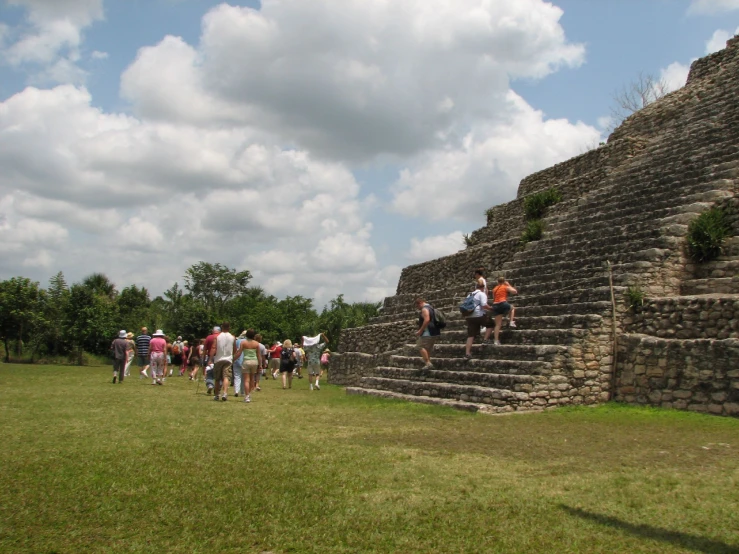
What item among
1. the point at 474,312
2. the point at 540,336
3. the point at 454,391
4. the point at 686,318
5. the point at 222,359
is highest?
the point at 474,312

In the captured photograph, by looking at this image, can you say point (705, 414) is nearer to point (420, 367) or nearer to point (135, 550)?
point (420, 367)

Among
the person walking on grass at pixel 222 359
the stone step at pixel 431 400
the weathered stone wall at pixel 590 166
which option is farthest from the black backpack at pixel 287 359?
the weathered stone wall at pixel 590 166

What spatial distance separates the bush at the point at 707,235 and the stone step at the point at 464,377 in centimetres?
399

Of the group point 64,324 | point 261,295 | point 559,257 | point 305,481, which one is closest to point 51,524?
point 305,481

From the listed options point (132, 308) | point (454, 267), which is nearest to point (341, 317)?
point (132, 308)

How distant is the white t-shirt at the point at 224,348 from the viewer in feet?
42.8

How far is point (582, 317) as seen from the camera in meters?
11.0

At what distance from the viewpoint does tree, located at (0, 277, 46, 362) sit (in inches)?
1366

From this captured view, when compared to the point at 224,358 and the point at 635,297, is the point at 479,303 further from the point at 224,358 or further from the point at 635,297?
the point at 224,358

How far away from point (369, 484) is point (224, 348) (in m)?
8.06

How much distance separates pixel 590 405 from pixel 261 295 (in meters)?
52.4

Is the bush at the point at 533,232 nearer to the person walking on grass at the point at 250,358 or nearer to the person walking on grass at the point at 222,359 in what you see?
the person walking on grass at the point at 250,358

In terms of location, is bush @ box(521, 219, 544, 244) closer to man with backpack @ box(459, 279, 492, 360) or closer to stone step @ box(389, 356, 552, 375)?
man with backpack @ box(459, 279, 492, 360)

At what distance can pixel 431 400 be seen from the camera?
453 inches
